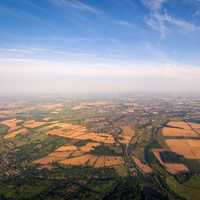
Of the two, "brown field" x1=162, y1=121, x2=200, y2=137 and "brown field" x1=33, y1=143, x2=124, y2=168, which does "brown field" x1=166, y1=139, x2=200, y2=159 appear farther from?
"brown field" x1=33, y1=143, x2=124, y2=168

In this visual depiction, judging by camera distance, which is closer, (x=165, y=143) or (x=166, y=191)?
(x=166, y=191)

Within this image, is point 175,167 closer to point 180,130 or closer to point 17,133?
point 180,130

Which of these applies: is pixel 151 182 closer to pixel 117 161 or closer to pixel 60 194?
pixel 117 161

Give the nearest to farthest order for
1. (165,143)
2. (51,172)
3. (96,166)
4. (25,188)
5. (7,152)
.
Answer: (25,188), (51,172), (96,166), (7,152), (165,143)

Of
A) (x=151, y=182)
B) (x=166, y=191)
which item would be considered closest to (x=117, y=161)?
(x=151, y=182)

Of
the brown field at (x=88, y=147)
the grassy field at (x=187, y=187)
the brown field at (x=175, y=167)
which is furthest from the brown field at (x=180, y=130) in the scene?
the grassy field at (x=187, y=187)

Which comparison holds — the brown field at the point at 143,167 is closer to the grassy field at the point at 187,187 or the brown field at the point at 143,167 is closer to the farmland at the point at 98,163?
the farmland at the point at 98,163

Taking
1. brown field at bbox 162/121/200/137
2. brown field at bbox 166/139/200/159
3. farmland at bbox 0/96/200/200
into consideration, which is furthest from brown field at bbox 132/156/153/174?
brown field at bbox 162/121/200/137
